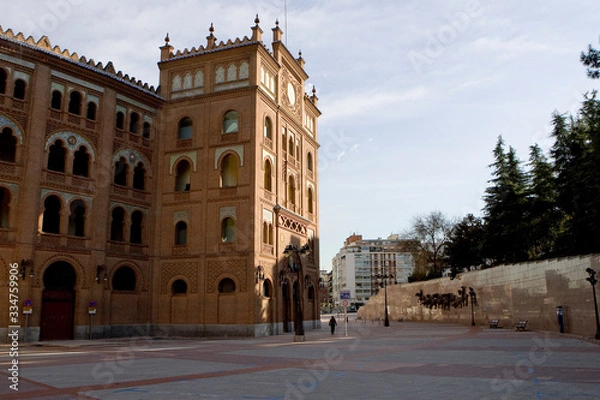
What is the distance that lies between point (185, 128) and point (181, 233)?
7687 mm

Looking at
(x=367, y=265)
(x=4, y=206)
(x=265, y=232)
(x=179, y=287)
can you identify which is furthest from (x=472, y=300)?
(x=367, y=265)

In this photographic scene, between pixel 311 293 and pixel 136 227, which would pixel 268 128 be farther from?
pixel 311 293

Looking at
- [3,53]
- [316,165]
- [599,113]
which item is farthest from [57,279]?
[599,113]

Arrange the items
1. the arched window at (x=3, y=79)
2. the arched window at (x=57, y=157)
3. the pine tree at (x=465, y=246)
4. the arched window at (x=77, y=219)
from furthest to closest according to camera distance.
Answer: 1. the pine tree at (x=465, y=246)
2. the arched window at (x=77, y=219)
3. the arched window at (x=57, y=157)
4. the arched window at (x=3, y=79)

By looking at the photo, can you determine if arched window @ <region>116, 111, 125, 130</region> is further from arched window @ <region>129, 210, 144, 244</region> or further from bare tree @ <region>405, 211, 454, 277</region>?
bare tree @ <region>405, 211, 454, 277</region>

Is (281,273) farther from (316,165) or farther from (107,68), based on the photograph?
(107,68)

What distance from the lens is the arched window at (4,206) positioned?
28109 mm

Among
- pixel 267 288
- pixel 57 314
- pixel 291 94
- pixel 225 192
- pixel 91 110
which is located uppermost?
pixel 291 94

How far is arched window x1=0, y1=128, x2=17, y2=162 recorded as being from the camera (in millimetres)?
28886

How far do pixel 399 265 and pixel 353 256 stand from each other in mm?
15136

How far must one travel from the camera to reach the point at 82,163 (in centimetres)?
3234

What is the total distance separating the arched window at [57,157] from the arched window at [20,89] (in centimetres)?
316

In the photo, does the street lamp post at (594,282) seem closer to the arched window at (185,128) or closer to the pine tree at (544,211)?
the pine tree at (544,211)

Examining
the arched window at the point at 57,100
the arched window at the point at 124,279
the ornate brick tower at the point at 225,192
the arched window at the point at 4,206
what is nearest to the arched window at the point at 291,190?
the ornate brick tower at the point at 225,192
